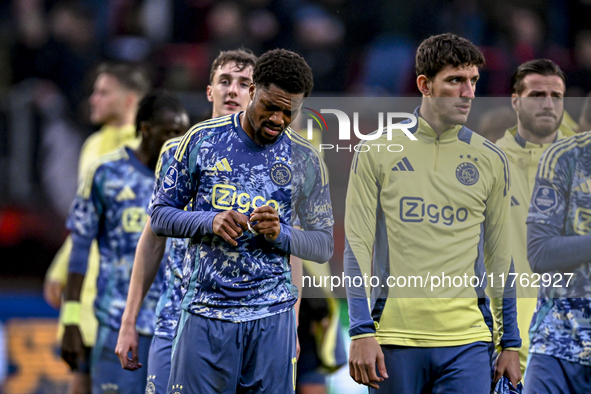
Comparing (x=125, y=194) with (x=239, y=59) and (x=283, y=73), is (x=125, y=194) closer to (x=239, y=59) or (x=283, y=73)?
(x=239, y=59)

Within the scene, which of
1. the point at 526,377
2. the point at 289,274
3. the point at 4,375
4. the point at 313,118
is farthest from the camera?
the point at 4,375

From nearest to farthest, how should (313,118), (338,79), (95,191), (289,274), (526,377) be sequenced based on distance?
(289,274) < (313,118) < (526,377) < (95,191) < (338,79)

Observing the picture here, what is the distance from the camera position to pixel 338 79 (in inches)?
361

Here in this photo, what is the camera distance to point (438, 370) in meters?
3.73

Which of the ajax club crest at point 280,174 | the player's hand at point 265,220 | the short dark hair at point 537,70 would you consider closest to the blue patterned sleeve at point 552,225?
the short dark hair at point 537,70

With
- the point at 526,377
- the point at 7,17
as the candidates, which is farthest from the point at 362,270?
the point at 7,17

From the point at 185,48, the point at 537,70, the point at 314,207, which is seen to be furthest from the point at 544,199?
the point at 185,48

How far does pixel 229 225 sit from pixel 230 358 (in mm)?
573

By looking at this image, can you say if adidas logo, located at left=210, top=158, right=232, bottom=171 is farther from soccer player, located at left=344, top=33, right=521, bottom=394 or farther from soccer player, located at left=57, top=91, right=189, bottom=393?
soccer player, located at left=57, top=91, right=189, bottom=393

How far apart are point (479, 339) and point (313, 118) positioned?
53.0 inches

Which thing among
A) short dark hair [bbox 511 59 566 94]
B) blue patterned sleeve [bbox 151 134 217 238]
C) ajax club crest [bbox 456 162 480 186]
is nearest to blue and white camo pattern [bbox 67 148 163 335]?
blue patterned sleeve [bbox 151 134 217 238]

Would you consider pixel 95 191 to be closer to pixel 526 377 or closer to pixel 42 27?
pixel 526 377

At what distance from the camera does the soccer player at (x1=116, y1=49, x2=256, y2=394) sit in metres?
4.09

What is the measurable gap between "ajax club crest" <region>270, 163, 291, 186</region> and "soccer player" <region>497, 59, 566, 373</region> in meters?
1.37
